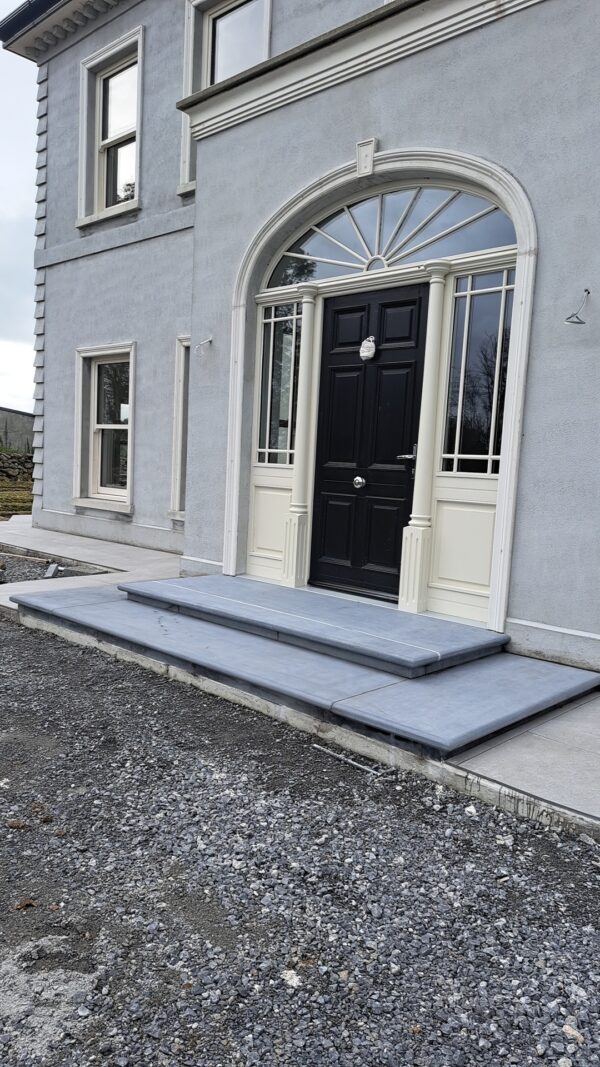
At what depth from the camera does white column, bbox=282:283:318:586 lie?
5926 mm

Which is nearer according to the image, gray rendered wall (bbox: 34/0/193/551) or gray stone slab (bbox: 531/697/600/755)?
gray stone slab (bbox: 531/697/600/755)

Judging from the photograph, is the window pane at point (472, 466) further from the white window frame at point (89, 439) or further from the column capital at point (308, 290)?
the white window frame at point (89, 439)

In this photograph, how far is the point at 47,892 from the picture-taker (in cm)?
238

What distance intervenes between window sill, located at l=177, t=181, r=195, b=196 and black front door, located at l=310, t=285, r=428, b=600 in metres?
3.55

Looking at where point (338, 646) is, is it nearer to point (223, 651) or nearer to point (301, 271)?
point (223, 651)

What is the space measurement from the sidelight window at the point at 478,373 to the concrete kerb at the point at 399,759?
2.20 meters

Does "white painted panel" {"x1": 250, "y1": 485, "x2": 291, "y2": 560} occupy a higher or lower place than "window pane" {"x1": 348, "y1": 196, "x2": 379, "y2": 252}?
lower

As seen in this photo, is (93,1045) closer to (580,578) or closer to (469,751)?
(469,751)

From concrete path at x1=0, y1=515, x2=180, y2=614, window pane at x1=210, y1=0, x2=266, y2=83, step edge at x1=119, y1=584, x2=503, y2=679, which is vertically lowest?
concrete path at x1=0, y1=515, x2=180, y2=614

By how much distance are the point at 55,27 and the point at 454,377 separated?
8827mm

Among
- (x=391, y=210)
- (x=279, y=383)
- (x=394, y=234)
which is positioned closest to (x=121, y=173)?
(x=279, y=383)

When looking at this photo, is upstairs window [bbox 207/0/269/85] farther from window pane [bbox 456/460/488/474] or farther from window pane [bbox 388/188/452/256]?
window pane [bbox 456/460/488/474]

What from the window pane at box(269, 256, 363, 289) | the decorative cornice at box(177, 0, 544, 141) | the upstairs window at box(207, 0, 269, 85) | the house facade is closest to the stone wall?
the house facade

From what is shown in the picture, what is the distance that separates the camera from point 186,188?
8.41m
